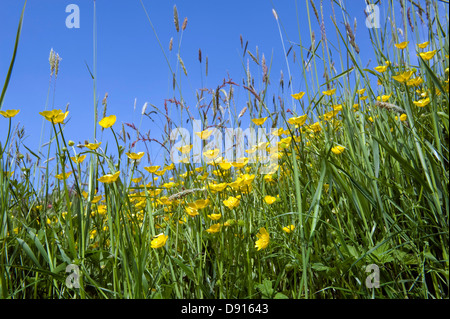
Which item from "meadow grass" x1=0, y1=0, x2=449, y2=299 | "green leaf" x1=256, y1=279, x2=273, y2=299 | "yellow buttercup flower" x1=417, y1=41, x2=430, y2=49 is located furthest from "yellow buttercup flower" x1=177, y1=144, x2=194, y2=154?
"yellow buttercup flower" x1=417, y1=41, x2=430, y2=49

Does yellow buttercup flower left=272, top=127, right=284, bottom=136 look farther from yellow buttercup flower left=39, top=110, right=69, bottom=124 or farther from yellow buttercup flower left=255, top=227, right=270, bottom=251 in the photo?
yellow buttercup flower left=39, top=110, right=69, bottom=124

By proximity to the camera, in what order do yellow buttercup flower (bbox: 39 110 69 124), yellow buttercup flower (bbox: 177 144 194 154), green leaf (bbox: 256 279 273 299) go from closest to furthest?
green leaf (bbox: 256 279 273 299), yellow buttercup flower (bbox: 39 110 69 124), yellow buttercup flower (bbox: 177 144 194 154)

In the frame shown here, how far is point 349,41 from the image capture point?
1407 mm

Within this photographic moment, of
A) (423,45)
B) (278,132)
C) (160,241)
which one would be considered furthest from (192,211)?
(423,45)

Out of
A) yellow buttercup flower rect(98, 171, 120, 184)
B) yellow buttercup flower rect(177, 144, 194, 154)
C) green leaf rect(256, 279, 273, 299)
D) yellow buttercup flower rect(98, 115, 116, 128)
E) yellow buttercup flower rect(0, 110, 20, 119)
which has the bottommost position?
green leaf rect(256, 279, 273, 299)

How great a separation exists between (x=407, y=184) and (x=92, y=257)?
95cm

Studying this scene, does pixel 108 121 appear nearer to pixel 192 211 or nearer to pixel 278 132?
pixel 192 211

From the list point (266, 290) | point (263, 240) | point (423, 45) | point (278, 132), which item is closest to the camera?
point (266, 290)

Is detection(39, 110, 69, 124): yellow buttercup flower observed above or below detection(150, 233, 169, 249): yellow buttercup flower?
above

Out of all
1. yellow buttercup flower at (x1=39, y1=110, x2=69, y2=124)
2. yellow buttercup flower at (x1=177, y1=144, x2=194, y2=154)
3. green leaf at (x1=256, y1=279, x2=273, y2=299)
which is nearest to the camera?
green leaf at (x1=256, y1=279, x2=273, y2=299)

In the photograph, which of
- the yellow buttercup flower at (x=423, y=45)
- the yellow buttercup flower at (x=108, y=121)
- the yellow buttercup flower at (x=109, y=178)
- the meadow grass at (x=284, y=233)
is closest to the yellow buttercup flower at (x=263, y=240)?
the meadow grass at (x=284, y=233)

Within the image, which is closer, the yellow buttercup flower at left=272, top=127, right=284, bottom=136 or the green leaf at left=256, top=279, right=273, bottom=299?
the green leaf at left=256, top=279, right=273, bottom=299

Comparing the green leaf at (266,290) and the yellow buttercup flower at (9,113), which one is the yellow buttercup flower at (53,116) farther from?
the green leaf at (266,290)

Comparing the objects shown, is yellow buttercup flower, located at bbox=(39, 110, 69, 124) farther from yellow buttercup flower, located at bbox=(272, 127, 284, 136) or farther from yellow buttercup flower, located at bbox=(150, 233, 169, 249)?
yellow buttercup flower, located at bbox=(272, 127, 284, 136)
